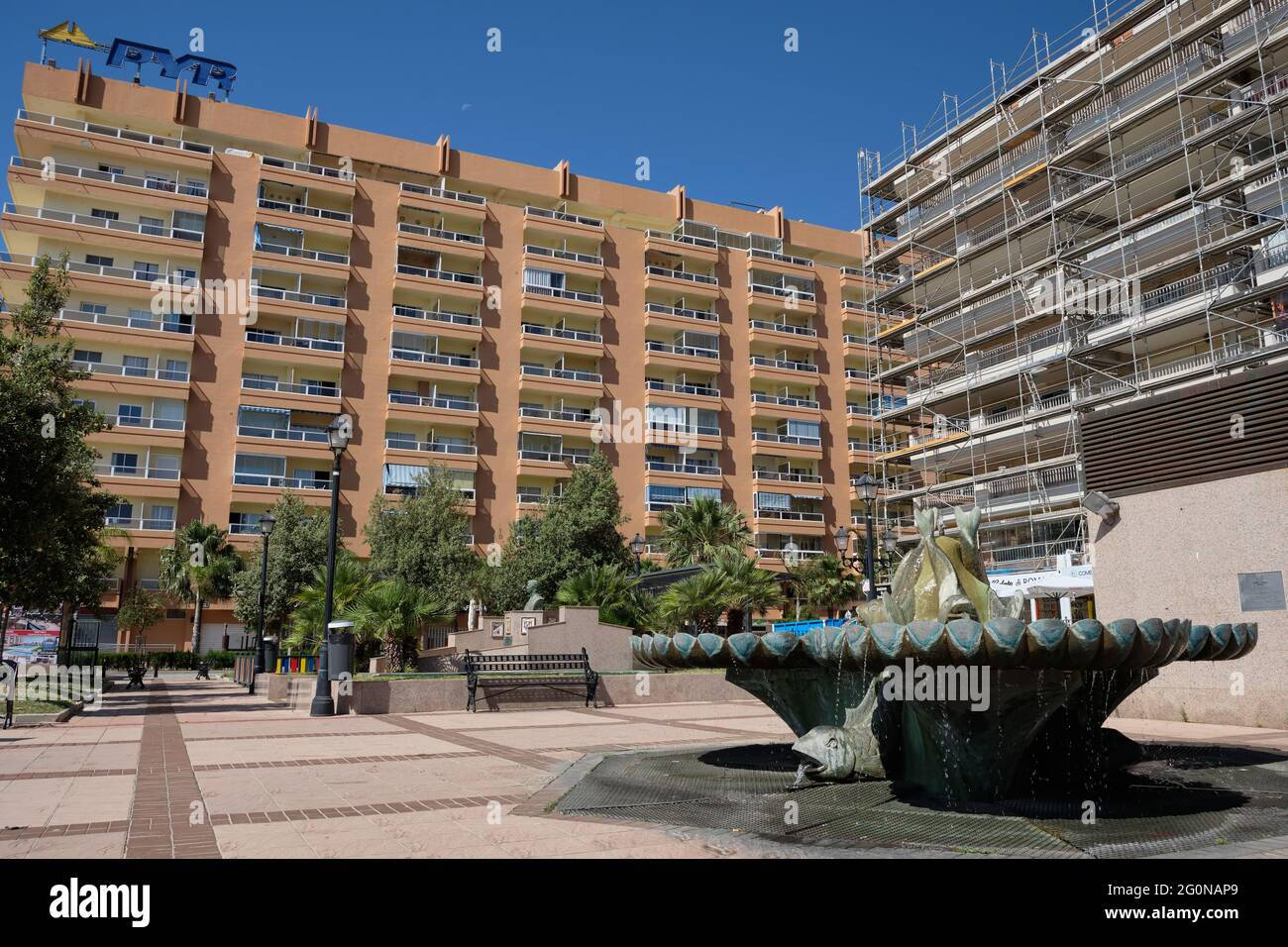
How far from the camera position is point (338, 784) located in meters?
7.99

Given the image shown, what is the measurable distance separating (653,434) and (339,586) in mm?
31003

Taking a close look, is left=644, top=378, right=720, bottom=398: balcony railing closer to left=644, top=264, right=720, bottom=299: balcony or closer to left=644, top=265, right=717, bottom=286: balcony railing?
left=644, top=264, right=720, bottom=299: balcony

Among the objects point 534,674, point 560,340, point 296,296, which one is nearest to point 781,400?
point 560,340

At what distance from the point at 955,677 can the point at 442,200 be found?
48.4m

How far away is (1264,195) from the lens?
28.8 m

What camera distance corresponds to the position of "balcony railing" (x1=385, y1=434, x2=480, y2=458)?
156 feet

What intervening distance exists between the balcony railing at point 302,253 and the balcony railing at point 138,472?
12533 millimetres

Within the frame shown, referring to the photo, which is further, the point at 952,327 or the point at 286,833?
the point at 952,327

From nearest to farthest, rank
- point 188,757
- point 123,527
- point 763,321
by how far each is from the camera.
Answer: point 188,757, point 123,527, point 763,321

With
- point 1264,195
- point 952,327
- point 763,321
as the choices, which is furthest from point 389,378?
point 1264,195

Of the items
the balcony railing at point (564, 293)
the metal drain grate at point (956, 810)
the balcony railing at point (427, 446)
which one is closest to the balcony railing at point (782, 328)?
the balcony railing at point (564, 293)

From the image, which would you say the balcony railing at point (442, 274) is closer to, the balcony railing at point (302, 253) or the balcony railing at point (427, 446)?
the balcony railing at point (302, 253)

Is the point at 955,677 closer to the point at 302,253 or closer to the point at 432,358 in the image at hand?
the point at 432,358
